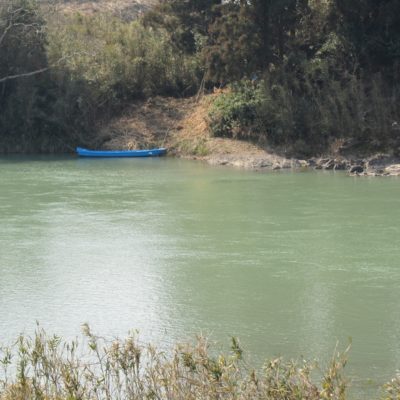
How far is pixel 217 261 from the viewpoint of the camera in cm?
1095

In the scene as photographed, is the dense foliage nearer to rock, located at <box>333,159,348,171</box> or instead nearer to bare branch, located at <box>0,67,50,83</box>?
bare branch, located at <box>0,67,50,83</box>

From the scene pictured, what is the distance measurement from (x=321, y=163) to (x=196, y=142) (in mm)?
4550

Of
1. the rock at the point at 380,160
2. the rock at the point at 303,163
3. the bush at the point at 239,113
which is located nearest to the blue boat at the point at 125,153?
the bush at the point at 239,113

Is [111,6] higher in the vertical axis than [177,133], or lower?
higher

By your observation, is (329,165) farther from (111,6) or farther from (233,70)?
(111,6)

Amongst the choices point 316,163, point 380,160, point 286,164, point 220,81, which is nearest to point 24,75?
point 220,81

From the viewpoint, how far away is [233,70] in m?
21.8

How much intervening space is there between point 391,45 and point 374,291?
14117 mm

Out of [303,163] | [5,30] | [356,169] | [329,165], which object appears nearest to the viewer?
[356,169]

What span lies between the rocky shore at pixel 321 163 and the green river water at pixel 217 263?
1150mm

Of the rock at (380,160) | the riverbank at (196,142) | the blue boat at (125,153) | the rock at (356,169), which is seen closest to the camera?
the rock at (356,169)

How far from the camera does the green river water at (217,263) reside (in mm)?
8055

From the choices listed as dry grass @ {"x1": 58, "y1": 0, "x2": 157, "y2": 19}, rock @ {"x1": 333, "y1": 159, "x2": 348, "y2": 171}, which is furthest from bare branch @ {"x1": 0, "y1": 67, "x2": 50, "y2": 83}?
rock @ {"x1": 333, "y1": 159, "x2": 348, "y2": 171}

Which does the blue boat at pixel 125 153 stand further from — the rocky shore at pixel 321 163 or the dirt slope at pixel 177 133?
the rocky shore at pixel 321 163
